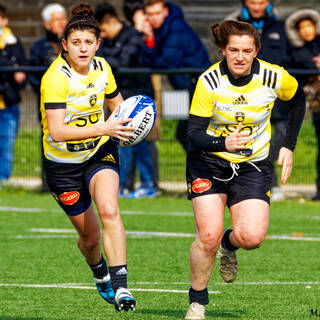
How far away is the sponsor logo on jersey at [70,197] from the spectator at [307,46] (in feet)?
20.3

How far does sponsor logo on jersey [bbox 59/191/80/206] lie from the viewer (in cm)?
748

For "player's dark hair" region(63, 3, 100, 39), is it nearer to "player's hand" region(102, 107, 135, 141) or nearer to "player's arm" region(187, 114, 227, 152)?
"player's hand" region(102, 107, 135, 141)

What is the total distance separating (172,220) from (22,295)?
173 inches

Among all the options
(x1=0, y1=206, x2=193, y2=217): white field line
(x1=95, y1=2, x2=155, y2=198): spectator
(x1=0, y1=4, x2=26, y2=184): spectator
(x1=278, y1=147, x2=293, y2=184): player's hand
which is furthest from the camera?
(x1=0, y1=4, x2=26, y2=184): spectator

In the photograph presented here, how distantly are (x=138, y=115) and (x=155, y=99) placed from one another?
660 cm

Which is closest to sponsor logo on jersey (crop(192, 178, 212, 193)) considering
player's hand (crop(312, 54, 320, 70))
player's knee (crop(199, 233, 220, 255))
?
player's knee (crop(199, 233, 220, 255))

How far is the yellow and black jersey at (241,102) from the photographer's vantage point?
23.2 ft

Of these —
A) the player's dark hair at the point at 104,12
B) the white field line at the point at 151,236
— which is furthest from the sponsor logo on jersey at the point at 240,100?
the player's dark hair at the point at 104,12

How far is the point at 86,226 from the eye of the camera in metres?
7.60

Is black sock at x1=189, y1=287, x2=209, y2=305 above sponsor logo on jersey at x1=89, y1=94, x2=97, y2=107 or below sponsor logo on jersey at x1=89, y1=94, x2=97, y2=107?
below

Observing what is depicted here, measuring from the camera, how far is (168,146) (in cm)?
1410

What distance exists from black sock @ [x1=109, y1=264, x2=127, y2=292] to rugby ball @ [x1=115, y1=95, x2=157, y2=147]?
36.6 inches

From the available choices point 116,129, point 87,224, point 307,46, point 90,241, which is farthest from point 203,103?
point 307,46

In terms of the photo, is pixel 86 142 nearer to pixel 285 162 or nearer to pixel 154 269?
pixel 285 162
